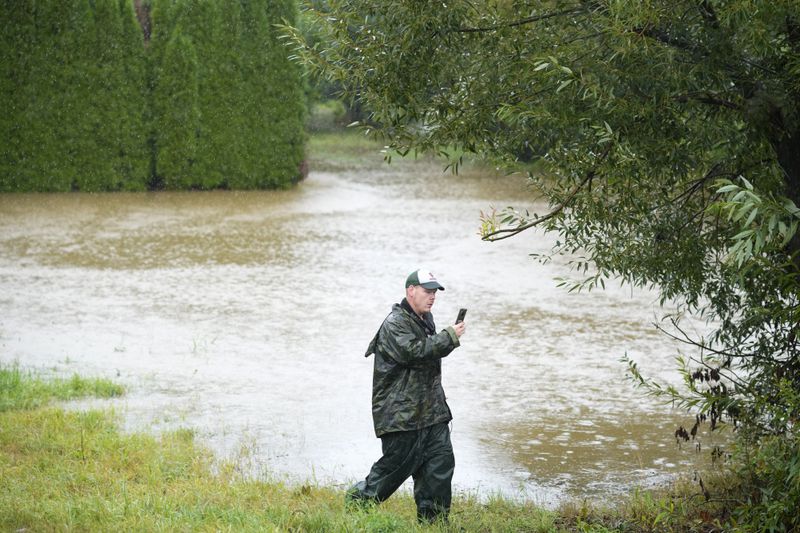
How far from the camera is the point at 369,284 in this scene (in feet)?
45.9

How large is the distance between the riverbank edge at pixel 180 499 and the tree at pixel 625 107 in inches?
36.4

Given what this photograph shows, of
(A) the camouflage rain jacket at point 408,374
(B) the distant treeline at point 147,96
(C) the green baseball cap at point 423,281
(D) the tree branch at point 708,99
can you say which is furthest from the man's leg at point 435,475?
(B) the distant treeline at point 147,96

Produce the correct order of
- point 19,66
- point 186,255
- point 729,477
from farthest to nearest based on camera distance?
point 19,66
point 186,255
point 729,477

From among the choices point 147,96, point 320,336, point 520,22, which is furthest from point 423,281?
point 147,96

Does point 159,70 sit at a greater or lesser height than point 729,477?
greater

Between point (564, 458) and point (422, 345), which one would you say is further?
point (564, 458)

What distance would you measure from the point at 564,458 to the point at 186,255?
9354 mm

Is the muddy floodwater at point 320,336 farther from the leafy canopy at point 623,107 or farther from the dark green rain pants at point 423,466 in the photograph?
the leafy canopy at point 623,107

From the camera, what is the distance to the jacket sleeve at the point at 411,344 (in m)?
5.73

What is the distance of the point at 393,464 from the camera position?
5.87 m

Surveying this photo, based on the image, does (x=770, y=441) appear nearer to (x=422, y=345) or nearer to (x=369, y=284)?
(x=422, y=345)

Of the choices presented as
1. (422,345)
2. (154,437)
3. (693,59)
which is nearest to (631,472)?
(422,345)

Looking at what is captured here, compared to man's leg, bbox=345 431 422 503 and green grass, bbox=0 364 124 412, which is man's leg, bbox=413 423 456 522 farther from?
green grass, bbox=0 364 124 412

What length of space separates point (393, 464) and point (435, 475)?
253 millimetres
